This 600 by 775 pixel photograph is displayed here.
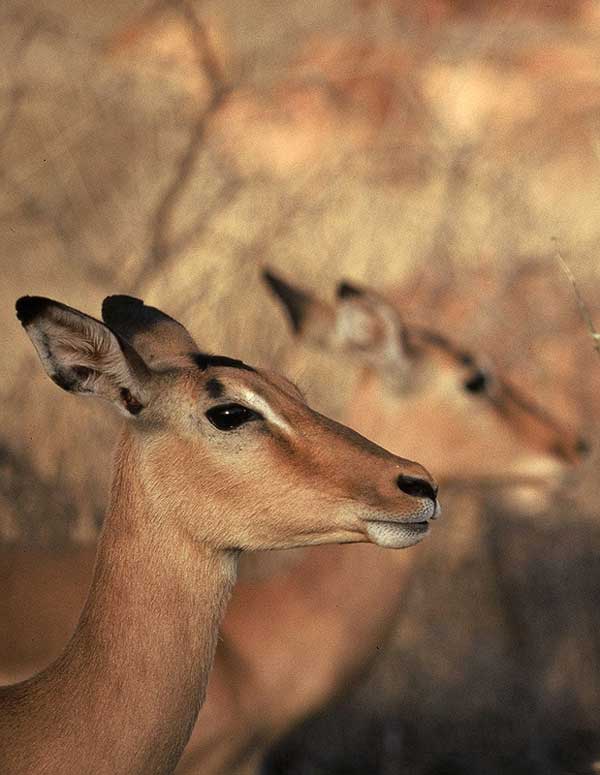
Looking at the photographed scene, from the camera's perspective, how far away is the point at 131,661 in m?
2.69

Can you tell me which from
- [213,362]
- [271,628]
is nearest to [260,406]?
[213,362]

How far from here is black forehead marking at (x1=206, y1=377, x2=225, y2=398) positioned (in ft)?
9.13

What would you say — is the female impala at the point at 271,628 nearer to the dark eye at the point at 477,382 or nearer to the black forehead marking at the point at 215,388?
the dark eye at the point at 477,382

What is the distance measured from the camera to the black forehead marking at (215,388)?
278 centimetres

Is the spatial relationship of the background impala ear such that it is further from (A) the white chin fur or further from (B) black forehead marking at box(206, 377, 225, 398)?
(A) the white chin fur

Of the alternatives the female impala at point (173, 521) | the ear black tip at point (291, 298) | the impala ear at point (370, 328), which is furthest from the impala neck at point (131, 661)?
the impala ear at point (370, 328)

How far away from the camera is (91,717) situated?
2.65 metres

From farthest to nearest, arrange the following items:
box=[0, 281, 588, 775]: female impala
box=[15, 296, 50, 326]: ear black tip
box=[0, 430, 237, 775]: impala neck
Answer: box=[0, 281, 588, 775]: female impala → box=[0, 430, 237, 775]: impala neck → box=[15, 296, 50, 326]: ear black tip

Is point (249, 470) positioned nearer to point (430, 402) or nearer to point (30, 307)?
point (30, 307)

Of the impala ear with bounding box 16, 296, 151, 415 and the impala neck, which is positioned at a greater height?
the impala ear with bounding box 16, 296, 151, 415

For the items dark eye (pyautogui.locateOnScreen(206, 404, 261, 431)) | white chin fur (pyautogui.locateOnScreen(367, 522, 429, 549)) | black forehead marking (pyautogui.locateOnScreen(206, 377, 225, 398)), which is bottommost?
white chin fur (pyautogui.locateOnScreen(367, 522, 429, 549))

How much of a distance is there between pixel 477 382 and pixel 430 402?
0.23 metres

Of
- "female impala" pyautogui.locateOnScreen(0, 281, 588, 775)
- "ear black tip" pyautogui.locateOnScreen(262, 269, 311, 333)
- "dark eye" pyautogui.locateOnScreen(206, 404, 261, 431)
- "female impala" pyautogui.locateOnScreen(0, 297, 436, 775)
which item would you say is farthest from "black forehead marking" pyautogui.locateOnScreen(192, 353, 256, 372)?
"ear black tip" pyautogui.locateOnScreen(262, 269, 311, 333)

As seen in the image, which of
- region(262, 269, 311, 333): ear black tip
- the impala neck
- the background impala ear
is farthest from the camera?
region(262, 269, 311, 333): ear black tip
